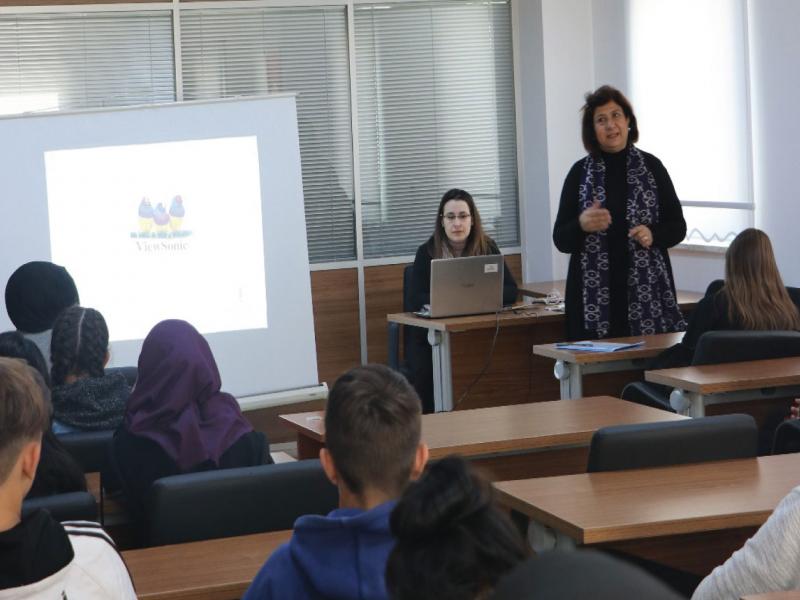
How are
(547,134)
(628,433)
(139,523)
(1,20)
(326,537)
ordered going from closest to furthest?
(326,537), (628,433), (139,523), (1,20), (547,134)

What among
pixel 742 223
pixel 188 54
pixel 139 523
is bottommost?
pixel 139 523

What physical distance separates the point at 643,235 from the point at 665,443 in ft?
8.33

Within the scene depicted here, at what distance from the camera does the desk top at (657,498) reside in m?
2.40

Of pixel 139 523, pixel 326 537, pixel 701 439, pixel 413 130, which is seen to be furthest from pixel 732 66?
pixel 326 537

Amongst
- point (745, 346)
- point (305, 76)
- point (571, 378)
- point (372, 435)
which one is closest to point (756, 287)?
point (745, 346)

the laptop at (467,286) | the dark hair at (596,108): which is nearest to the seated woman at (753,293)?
the dark hair at (596,108)

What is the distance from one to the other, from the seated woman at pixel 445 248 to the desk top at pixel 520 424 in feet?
7.50

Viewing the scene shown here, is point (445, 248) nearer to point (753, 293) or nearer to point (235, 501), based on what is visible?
point (753, 293)

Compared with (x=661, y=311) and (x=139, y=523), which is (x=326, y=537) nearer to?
(x=139, y=523)

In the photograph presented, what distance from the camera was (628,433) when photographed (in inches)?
114

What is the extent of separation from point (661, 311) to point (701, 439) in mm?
2646

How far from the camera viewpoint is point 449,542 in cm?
91

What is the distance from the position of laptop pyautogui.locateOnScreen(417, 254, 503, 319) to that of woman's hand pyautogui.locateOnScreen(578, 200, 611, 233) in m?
0.66

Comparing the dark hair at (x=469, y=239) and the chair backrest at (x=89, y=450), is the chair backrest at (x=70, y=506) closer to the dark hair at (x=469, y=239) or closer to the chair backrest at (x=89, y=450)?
the chair backrest at (x=89, y=450)
